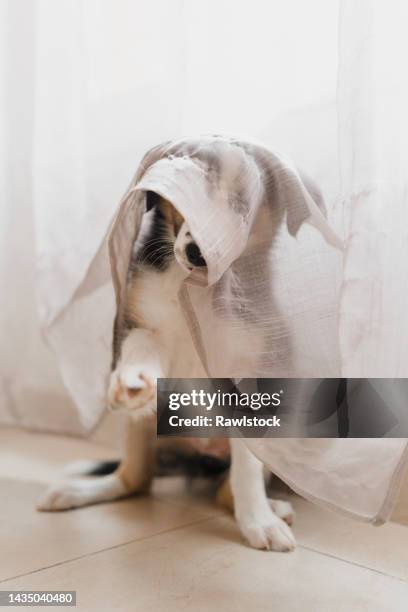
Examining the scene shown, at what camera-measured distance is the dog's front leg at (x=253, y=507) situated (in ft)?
3.82

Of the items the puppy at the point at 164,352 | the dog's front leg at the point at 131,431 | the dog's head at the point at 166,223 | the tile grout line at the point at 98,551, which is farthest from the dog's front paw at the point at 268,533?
the dog's head at the point at 166,223

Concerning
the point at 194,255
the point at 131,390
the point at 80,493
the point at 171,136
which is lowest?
the point at 80,493

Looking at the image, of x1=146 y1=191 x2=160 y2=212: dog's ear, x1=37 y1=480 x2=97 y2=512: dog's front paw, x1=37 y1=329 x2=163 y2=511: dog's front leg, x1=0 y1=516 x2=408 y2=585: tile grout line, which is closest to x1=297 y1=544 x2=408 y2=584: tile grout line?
x1=0 y1=516 x2=408 y2=585: tile grout line

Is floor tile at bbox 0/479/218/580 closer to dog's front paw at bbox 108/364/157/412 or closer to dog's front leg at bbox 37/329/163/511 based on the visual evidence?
dog's front leg at bbox 37/329/163/511

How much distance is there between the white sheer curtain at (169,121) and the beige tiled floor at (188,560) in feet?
1.04

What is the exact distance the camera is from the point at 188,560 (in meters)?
1.10

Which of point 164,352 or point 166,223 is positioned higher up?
point 166,223

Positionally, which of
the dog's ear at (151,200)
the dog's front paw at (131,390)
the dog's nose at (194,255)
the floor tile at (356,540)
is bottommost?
the floor tile at (356,540)

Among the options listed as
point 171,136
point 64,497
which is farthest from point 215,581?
point 171,136

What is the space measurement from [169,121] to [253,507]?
814mm

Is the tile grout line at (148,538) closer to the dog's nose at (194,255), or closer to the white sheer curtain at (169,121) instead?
the white sheer curtain at (169,121)

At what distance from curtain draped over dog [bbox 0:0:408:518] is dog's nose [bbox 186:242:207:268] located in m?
0.14

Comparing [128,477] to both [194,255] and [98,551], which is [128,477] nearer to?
[98,551]

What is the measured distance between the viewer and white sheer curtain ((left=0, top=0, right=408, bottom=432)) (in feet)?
3.42
